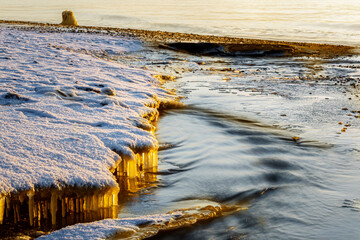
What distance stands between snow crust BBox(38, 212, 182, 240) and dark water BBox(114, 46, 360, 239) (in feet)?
0.84

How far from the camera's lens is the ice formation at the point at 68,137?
13.6 ft

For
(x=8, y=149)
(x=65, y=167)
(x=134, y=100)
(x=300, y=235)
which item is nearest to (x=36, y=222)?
(x=65, y=167)

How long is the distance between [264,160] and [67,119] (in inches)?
118

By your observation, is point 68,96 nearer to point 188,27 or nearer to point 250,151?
point 250,151

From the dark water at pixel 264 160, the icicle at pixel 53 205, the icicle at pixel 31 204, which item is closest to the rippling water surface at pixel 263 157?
the dark water at pixel 264 160

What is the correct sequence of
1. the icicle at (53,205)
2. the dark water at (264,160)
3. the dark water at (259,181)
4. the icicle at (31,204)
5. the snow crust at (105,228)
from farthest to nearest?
the dark water at (264,160) → the dark water at (259,181) → the icicle at (53,205) → the icicle at (31,204) → the snow crust at (105,228)

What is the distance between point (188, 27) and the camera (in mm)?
33531

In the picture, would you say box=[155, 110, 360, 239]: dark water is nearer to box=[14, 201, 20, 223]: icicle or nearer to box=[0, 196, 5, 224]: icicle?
box=[14, 201, 20, 223]: icicle

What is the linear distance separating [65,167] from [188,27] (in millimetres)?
30185

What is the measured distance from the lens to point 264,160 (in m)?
6.21

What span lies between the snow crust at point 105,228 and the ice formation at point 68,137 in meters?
0.29

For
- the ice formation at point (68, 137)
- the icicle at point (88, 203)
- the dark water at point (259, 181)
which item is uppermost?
the ice formation at point (68, 137)

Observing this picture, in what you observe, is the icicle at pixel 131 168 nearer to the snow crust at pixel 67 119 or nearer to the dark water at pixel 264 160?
the snow crust at pixel 67 119

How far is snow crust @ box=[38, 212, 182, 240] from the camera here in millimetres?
3791
